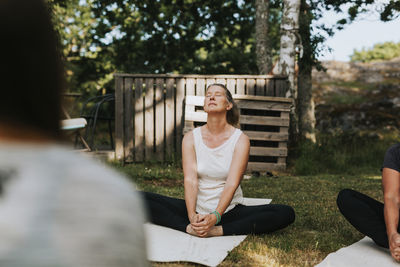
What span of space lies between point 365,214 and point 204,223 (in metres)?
1.36

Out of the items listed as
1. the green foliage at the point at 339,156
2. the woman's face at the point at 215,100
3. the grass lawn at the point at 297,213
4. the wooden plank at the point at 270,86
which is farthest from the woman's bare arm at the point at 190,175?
the wooden plank at the point at 270,86

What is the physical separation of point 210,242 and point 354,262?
3.72ft

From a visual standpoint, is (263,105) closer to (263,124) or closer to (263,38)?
(263,124)

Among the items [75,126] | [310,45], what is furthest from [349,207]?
[310,45]

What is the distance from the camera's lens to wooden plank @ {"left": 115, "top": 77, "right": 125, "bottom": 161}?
26.3ft

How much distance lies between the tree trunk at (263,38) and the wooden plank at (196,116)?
110 inches

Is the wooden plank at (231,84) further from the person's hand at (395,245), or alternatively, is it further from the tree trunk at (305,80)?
the person's hand at (395,245)

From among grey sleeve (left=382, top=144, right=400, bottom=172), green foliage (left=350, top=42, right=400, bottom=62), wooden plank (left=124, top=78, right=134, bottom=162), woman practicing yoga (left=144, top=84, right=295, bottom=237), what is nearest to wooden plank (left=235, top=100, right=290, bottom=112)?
wooden plank (left=124, top=78, right=134, bottom=162)

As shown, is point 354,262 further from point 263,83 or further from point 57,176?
point 263,83

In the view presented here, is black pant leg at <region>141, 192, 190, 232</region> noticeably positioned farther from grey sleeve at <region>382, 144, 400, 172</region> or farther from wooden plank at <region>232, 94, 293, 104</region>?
wooden plank at <region>232, 94, 293, 104</region>

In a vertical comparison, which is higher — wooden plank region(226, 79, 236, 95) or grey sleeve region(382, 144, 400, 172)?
wooden plank region(226, 79, 236, 95)

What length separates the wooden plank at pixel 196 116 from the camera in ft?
25.2

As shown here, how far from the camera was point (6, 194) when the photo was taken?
0.53 metres

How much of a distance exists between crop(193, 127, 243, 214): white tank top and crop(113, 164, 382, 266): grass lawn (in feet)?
1.61
